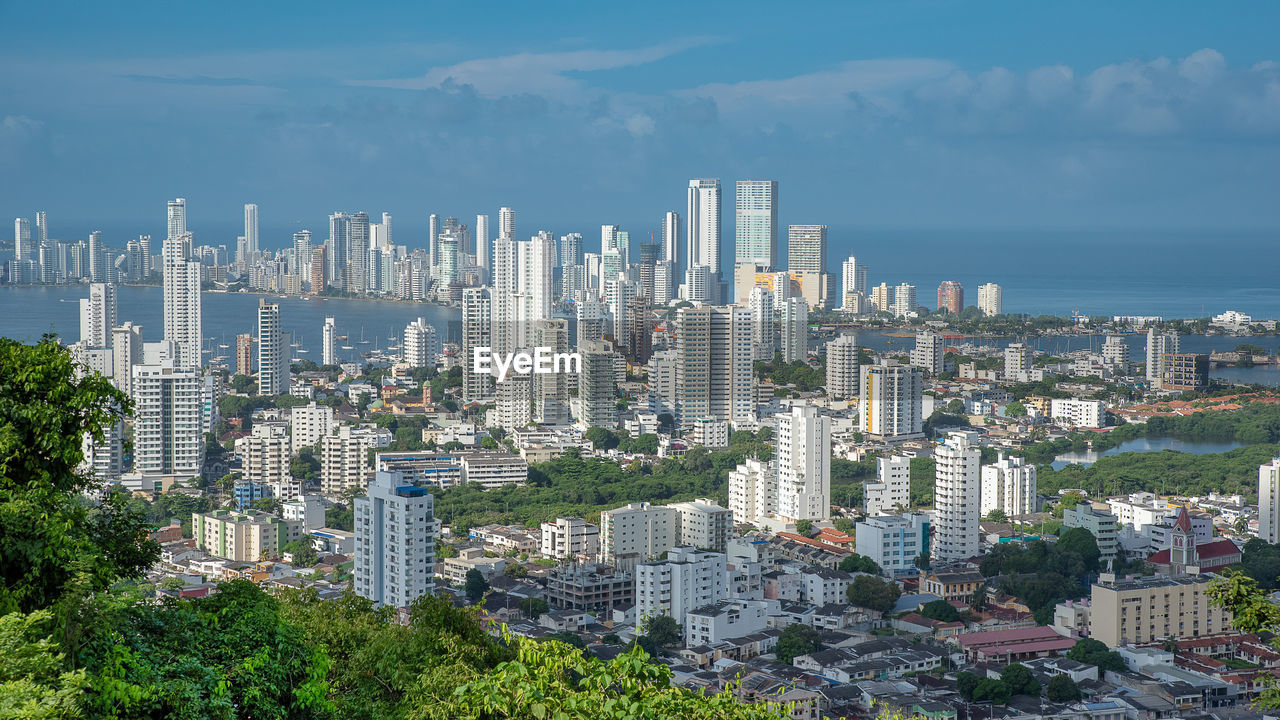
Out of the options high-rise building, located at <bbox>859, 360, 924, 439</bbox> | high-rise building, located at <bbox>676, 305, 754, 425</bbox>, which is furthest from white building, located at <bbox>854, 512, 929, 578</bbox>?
high-rise building, located at <bbox>676, 305, 754, 425</bbox>

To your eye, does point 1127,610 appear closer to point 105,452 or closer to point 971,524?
point 971,524

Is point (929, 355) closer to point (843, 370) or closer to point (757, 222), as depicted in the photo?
point (843, 370)

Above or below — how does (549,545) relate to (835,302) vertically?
below

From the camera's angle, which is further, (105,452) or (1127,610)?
(105,452)

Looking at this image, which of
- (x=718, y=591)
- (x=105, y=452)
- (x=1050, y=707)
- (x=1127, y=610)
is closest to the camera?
(x=1050, y=707)

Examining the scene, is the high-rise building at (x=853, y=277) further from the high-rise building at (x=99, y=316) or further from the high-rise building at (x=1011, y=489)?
the high-rise building at (x=1011, y=489)

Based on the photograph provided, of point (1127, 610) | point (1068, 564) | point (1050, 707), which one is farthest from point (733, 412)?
point (1050, 707)

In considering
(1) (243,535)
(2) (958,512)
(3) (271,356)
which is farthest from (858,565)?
(3) (271,356)
